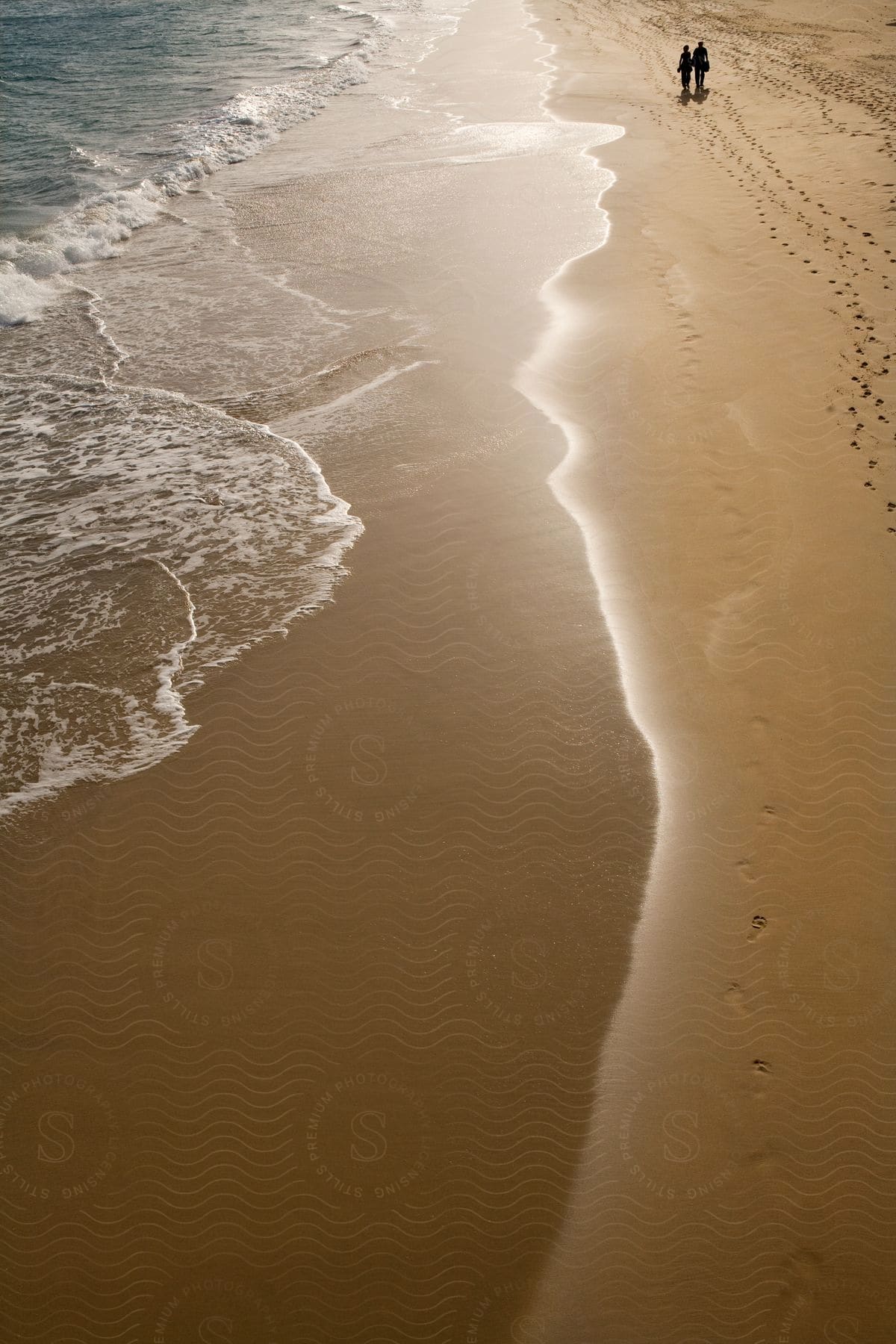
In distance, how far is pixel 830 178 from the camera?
43.3ft

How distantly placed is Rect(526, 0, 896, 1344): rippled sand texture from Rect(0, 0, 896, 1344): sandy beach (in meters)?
0.02

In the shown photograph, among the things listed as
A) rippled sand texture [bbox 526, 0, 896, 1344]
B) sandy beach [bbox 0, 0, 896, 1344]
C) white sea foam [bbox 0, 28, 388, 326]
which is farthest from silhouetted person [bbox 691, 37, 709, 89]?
sandy beach [bbox 0, 0, 896, 1344]

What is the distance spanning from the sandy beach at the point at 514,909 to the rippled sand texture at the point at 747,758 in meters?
0.02

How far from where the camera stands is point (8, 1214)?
3.88 metres

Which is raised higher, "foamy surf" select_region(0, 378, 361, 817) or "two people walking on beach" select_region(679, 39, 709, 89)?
"two people walking on beach" select_region(679, 39, 709, 89)

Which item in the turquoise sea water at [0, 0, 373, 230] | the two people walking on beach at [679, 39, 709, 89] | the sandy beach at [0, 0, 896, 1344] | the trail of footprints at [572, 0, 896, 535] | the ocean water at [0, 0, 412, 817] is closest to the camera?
the sandy beach at [0, 0, 896, 1344]

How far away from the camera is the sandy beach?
3.76 meters

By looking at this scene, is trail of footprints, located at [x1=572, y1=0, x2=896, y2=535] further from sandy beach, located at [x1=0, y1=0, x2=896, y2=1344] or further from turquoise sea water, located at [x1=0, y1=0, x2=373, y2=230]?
turquoise sea water, located at [x1=0, y1=0, x2=373, y2=230]

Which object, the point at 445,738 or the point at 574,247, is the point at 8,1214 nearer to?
the point at 445,738

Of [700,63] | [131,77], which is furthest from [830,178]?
[131,77]

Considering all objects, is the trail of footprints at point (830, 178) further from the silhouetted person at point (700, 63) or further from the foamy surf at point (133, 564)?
the foamy surf at point (133, 564)

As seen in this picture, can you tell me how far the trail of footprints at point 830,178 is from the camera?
8289 mm

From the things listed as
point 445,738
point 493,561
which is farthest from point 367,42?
point 445,738

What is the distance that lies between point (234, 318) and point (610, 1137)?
1002 centimetres
